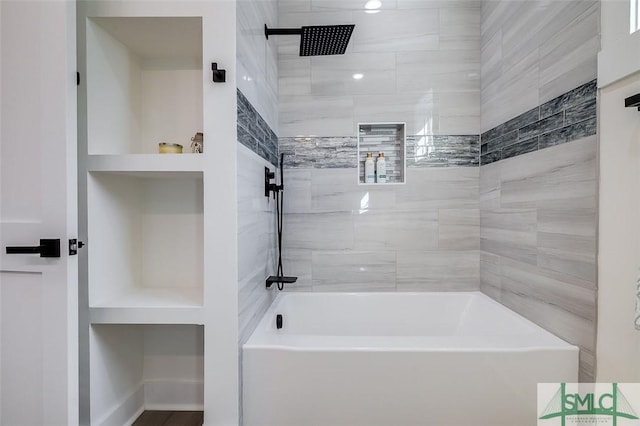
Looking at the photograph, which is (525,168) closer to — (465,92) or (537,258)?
(537,258)

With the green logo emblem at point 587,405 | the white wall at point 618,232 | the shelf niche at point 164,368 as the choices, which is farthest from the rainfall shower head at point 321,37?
the green logo emblem at point 587,405

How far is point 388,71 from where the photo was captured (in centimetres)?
249

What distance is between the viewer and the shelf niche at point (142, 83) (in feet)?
4.79

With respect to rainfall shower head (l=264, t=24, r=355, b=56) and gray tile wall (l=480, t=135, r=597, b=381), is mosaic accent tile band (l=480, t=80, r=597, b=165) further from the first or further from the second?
rainfall shower head (l=264, t=24, r=355, b=56)

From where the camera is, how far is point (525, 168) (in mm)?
1908

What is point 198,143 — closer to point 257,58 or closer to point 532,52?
point 257,58

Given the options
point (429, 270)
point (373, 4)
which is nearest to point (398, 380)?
point (429, 270)

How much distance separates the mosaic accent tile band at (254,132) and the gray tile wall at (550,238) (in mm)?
1510

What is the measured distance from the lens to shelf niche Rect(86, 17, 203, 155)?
146 cm

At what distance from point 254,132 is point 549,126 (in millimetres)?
1507

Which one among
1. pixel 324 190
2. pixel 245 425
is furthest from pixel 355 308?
pixel 245 425

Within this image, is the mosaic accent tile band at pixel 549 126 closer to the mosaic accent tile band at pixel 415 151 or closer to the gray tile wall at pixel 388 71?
the mosaic accent tile band at pixel 415 151

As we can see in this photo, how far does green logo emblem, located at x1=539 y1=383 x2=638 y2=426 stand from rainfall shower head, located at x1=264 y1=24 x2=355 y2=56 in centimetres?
203

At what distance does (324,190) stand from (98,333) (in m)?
1.61
